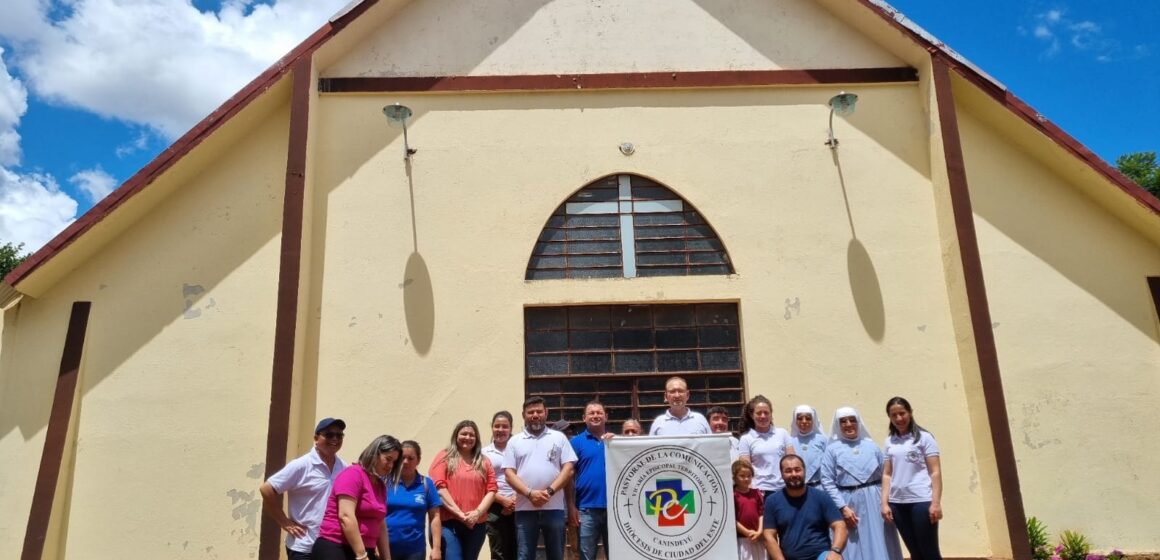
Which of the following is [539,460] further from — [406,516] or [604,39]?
[604,39]

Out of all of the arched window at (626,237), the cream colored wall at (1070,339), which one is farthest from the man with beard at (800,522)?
the cream colored wall at (1070,339)

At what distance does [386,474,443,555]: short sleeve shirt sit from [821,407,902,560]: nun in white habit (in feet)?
9.55

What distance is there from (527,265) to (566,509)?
2.84 metres

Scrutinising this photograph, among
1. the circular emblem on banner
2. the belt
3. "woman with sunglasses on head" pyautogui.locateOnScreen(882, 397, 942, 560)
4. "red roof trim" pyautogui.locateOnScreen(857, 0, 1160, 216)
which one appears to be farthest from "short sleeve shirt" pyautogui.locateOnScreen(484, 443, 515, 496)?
"red roof trim" pyautogui.locateOnScreen(857, 0, 1160, 216)

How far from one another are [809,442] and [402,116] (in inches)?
193

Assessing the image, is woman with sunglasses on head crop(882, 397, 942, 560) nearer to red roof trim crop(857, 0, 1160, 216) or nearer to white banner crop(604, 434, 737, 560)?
white banner crop(604, 434, 737, 560)

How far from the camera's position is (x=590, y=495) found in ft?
19.7

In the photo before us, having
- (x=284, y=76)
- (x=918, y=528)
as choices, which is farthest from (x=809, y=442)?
(x=284, y=76)

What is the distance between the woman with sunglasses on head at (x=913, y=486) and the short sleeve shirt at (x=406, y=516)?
3368 millimetres

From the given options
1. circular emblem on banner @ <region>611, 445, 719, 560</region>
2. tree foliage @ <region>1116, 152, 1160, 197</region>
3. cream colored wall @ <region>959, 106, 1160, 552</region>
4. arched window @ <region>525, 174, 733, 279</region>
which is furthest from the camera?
tree foliage @ <region>1116, 152, 1160, 197</region>

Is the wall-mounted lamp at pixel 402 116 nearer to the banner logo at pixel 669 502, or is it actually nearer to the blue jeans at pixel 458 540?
the blue jeans at pixel 458 540

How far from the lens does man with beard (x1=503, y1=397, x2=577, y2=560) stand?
5.91 meters

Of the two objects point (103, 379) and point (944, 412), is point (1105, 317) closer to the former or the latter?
point (944, 412)

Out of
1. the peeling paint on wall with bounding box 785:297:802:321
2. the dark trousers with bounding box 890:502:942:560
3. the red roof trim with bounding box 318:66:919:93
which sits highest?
the red roof trim with bounding box 318:66:919:93
